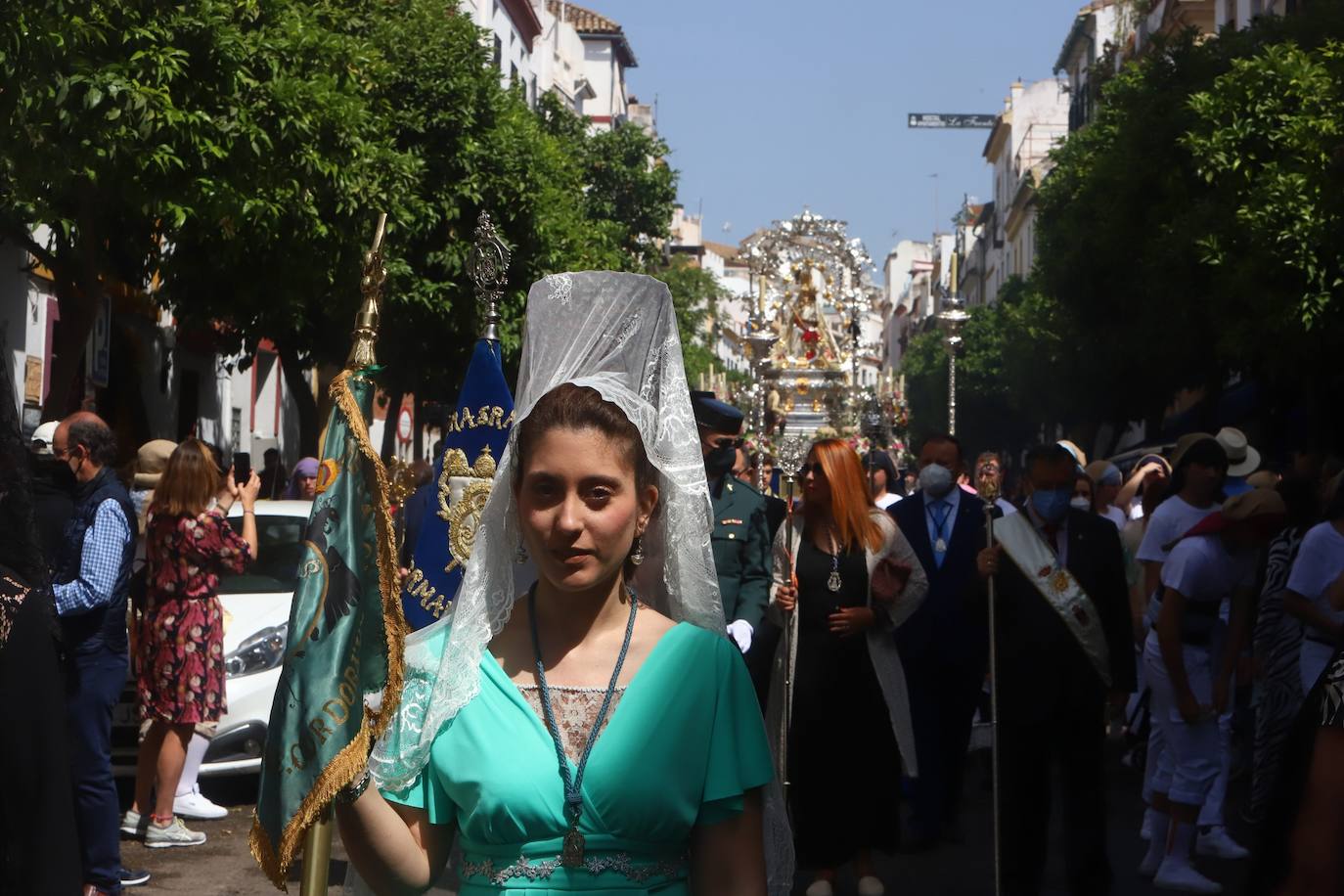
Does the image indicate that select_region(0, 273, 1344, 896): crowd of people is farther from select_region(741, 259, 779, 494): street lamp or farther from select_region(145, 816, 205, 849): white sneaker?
select_region(741, 259, 779, 494): street lamp

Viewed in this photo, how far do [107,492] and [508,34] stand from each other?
46.5 meters

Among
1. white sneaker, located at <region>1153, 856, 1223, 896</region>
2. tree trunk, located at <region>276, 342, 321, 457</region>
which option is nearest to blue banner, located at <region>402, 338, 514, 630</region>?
white sneaker, located at <region>1153, 856, 1223, 896</region>

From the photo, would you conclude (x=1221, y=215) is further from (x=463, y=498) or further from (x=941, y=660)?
(x=463, y=498)

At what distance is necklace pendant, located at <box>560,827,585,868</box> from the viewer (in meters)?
3.00

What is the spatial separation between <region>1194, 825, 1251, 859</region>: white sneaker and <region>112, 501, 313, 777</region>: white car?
469 cm

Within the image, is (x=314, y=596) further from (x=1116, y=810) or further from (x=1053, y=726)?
(x=1116, y=810)

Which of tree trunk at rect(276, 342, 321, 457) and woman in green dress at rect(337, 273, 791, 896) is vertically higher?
tree trunk at rect(276, 342, 321, 457)

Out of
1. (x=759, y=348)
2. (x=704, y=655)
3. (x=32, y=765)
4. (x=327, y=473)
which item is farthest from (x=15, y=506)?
(x=759, y=348)

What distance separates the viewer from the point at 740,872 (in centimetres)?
313

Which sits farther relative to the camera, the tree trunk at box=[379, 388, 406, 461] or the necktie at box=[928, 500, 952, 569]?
the tree trunk at box=[379, 388, 406, 461]

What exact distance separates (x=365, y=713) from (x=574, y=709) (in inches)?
17.6

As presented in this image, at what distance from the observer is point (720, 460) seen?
919cm

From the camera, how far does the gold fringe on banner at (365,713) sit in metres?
2.72

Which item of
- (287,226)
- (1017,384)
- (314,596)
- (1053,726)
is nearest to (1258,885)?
(314,596)
